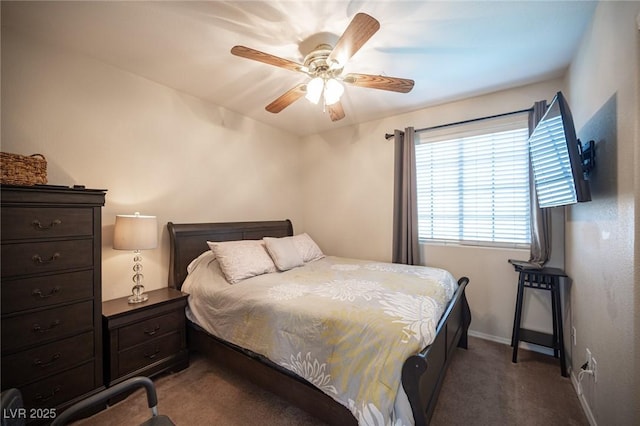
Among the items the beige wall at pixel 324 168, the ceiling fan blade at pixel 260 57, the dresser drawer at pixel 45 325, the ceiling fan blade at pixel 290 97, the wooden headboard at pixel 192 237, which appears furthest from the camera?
the wooden headboard at pixel 192 237

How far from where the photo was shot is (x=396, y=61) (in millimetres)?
2203

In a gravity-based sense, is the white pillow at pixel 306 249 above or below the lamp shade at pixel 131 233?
below

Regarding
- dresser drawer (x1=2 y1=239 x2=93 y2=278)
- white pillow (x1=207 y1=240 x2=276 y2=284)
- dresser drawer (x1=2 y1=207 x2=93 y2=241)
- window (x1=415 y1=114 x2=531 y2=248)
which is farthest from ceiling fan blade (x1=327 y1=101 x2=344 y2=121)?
dresser drawer (x1=2 y1=239 x2=93 y2=278)

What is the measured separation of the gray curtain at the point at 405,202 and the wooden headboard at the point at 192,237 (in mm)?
1897

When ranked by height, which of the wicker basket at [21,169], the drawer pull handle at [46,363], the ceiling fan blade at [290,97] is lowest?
the drawer pull handle at [46,363]

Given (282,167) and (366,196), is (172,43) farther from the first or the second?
(366,196)

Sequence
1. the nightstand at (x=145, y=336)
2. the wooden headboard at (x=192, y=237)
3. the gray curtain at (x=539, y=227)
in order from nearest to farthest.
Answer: the nightstand at (x=145, y=336)
the gray curtain at (x=539, y=227)
the wooden headboard at (x=192, y=237)

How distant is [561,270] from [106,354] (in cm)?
393

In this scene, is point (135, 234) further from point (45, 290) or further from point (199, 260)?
point (199, 260)

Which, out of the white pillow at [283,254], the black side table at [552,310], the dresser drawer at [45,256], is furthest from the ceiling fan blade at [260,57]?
the black side table at [552,310]

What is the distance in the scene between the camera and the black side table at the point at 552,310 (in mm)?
2252

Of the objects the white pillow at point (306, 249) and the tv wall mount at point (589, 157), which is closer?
the tv wall mount at point (589, 157)

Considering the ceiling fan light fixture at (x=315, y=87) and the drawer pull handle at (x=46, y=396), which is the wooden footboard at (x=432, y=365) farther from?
the drawer pull handle at (x=46, y=396)

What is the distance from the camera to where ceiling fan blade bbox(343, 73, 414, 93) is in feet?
6.31
